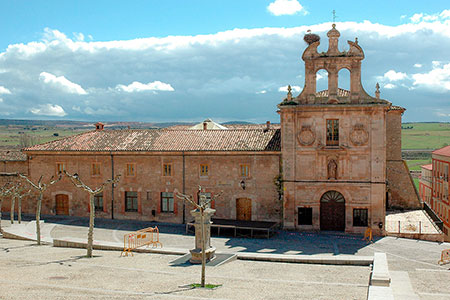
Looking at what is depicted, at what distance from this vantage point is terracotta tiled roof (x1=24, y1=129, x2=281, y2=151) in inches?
1422

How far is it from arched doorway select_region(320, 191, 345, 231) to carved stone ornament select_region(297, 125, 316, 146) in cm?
389

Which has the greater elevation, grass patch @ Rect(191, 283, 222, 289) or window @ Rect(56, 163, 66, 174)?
window @ Rect(56, 163, 66, 174)

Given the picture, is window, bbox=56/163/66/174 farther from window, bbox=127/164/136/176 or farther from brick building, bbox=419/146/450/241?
brick building, bbox=419/146/450/241

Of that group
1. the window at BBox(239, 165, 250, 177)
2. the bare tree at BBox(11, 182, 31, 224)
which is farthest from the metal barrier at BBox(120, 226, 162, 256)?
the bare tree at BBox(11, 182, 31, 224)

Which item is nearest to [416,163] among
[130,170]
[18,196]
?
[130,170]

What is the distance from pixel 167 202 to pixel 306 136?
Result: 12.0m

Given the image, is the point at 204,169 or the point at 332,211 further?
the point at 204,169

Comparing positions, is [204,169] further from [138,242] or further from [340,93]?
[340,93]

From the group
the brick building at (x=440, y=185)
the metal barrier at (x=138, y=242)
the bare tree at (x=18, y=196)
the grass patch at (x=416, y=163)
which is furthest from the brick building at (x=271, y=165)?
the grass patch at (x=416, y=163)

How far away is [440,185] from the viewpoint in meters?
55.1

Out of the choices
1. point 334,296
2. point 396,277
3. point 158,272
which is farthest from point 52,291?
point 396,277

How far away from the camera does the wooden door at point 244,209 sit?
35.7 m

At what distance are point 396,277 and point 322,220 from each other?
15.0m

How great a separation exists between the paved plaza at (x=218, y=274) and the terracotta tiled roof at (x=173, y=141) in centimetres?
844
